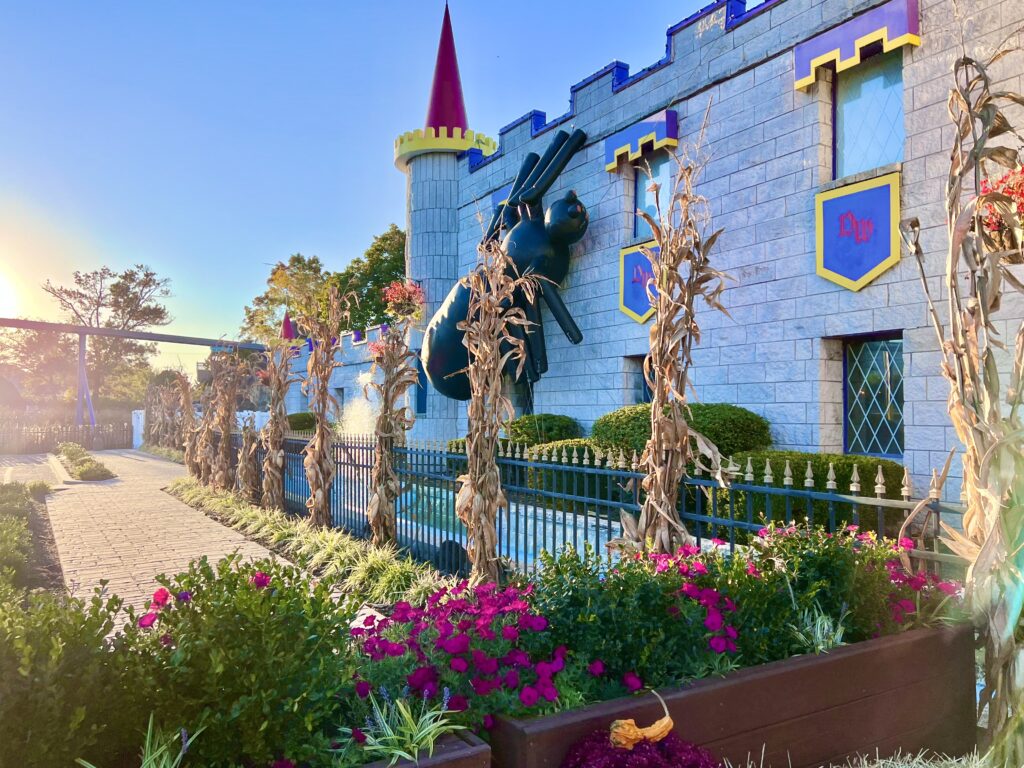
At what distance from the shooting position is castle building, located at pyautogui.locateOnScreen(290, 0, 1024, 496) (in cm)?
718

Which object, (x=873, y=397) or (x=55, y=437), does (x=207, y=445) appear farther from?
(x=55, y=437)

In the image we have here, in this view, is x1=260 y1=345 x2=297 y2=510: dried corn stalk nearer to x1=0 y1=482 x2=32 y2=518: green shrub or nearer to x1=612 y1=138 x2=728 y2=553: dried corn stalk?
x1=0 y1=482 x2=32 y2=518: green shrub

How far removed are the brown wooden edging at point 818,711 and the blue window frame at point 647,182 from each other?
8.26 metres

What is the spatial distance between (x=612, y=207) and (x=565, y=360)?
8.99ft

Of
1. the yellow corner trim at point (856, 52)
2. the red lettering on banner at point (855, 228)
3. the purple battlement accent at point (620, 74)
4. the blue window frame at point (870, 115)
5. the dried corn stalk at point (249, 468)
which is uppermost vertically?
the purple battlement accent at point (620, 74)

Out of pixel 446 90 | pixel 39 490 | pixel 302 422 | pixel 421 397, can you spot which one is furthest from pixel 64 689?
pixel 302 422

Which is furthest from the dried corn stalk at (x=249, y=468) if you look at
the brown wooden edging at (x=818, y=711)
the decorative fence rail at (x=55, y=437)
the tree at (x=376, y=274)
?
the decorative fence rail at (x=55, y=437)

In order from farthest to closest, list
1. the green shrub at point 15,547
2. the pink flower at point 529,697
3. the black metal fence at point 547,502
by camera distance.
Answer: the green shrub at point 15,547 → the black metal fence at point 547,502 → the pink flower at point 529,697

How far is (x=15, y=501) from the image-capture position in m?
10.8

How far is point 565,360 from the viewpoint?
12.5 metres

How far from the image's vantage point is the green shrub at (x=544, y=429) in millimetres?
11656

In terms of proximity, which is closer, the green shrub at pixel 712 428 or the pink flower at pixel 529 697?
the pink flower at pixel 529 697

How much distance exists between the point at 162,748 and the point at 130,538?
8.27 m

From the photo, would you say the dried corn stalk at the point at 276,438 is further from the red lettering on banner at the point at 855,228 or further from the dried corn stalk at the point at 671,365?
the red lettering on banner at the point at 855,228
